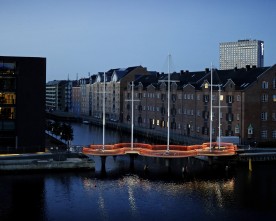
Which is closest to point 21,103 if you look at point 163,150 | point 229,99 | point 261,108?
point 163,150

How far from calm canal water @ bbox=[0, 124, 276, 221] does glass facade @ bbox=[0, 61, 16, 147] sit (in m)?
9.96

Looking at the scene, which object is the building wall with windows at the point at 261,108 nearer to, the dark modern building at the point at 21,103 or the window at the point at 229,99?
the window at the point at 229,99

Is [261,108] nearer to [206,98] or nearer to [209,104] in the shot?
[209,104]

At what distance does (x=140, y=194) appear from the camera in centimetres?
4647

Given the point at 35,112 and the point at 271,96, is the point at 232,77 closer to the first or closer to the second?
the point at 271,96

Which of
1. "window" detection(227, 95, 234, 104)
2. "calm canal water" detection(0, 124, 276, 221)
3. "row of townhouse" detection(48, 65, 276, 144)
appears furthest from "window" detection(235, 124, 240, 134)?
"calm canal water" detection(0, 124, 276, 221)

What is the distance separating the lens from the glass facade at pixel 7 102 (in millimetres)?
63062

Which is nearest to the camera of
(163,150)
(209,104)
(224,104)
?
(163,150)

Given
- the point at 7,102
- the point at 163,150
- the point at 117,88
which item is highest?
the point at 117,88

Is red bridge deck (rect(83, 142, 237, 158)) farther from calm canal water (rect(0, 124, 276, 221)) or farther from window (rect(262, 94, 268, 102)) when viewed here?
A: window (rect(262, 94, 268, 102))

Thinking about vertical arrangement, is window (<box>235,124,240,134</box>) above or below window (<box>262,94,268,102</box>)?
below

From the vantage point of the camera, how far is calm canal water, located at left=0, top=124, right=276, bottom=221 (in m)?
40.0

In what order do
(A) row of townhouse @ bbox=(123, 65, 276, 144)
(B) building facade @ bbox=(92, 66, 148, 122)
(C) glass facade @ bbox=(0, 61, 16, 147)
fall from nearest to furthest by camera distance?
(C) glass facade @ bbox=(0, 61, 16, 147) < (A) row of townhouse @ bbox=(123, 65, 276, 144) < (B) building facade @ bbox=(92, 66, 148, 122)

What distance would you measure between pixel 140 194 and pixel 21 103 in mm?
24987
